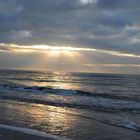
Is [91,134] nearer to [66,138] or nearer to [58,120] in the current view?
[66,138]

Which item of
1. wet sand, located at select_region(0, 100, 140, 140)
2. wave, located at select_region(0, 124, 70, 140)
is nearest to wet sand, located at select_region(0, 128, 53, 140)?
wet sand, located at select_region(0, 100, 140, 140)

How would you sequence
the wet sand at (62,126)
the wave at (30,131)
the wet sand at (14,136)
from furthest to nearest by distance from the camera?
the wet sand at (62,126) < the wave at (30,131) < the wet sand at (14,136)

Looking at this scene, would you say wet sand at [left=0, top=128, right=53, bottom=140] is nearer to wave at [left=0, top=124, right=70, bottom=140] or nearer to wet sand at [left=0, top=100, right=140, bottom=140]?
wet sand at [left=0, top=100, right=140, bottom=140]

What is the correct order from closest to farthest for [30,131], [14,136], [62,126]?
1. [14,136]
2. [30,131]
3. [62,126]

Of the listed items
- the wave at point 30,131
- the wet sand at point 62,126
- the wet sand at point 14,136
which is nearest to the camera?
the wet sand at point 14,136

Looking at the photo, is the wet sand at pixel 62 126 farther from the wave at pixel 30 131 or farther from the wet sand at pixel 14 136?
the wave at pixel 30 131

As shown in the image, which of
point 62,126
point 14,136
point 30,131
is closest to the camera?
point 14,136

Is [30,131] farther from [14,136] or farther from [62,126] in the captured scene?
[62,126]

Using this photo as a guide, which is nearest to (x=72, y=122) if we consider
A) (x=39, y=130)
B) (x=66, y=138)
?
(x=39, y=130)

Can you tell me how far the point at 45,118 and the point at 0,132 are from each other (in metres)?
4.51

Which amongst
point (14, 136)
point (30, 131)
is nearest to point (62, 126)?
point (30, 131)

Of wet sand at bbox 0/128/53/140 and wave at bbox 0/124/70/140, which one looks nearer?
wet sand at bbox 0/128/53/140

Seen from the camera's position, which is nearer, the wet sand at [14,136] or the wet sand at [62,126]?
the wet sand at [14,136]

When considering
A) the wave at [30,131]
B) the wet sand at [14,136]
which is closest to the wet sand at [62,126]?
the wet sand at [14,136]
